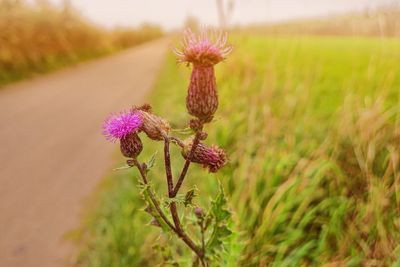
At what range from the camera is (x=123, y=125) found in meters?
1.78

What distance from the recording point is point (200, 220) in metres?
2.21

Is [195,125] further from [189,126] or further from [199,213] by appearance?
[199,213]

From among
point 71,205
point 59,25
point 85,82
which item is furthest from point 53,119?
point 59,25

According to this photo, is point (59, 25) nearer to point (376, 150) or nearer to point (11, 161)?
point (11, 161)

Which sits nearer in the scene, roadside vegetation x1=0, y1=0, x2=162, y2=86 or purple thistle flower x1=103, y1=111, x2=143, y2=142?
purple thistle flower x1=103, y1=111, x2=143, y2=142

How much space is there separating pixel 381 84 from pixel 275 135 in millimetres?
2010

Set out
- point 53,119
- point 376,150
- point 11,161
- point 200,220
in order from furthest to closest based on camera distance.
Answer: point 53,119 → point 11,161 → point 376,150 → point 200,220

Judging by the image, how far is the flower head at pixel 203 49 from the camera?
165 cm

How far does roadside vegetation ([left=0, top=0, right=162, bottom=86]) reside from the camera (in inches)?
539

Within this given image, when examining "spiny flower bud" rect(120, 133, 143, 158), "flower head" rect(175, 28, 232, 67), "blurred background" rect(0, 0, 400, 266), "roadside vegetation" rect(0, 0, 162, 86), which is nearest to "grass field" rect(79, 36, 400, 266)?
"blurred background" rect(0, 0, 400, 266)

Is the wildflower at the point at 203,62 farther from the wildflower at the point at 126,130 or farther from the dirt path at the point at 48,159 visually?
the dirt path at the point at 48,159

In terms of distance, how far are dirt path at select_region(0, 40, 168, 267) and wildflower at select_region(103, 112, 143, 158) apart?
7.07ft

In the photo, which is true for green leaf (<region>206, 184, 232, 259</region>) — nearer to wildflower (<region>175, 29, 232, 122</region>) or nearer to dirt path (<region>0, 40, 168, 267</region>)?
wildflower (<region>175, 29, 232, 122</region>)

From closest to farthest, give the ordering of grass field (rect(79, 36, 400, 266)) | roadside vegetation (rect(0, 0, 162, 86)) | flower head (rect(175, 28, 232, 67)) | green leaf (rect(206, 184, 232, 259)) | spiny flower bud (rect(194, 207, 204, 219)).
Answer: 1. flower head (rect(175, 28, 232, 67))
2. green leaf (rect(206, 184, 232, 259))
3. spiny flower bud (rect(194, 207, 204, 219))
4. grass field (rect(79, 36, 400, 266))
5. roadside vegetation (rect(0, 0, 162, 86))
